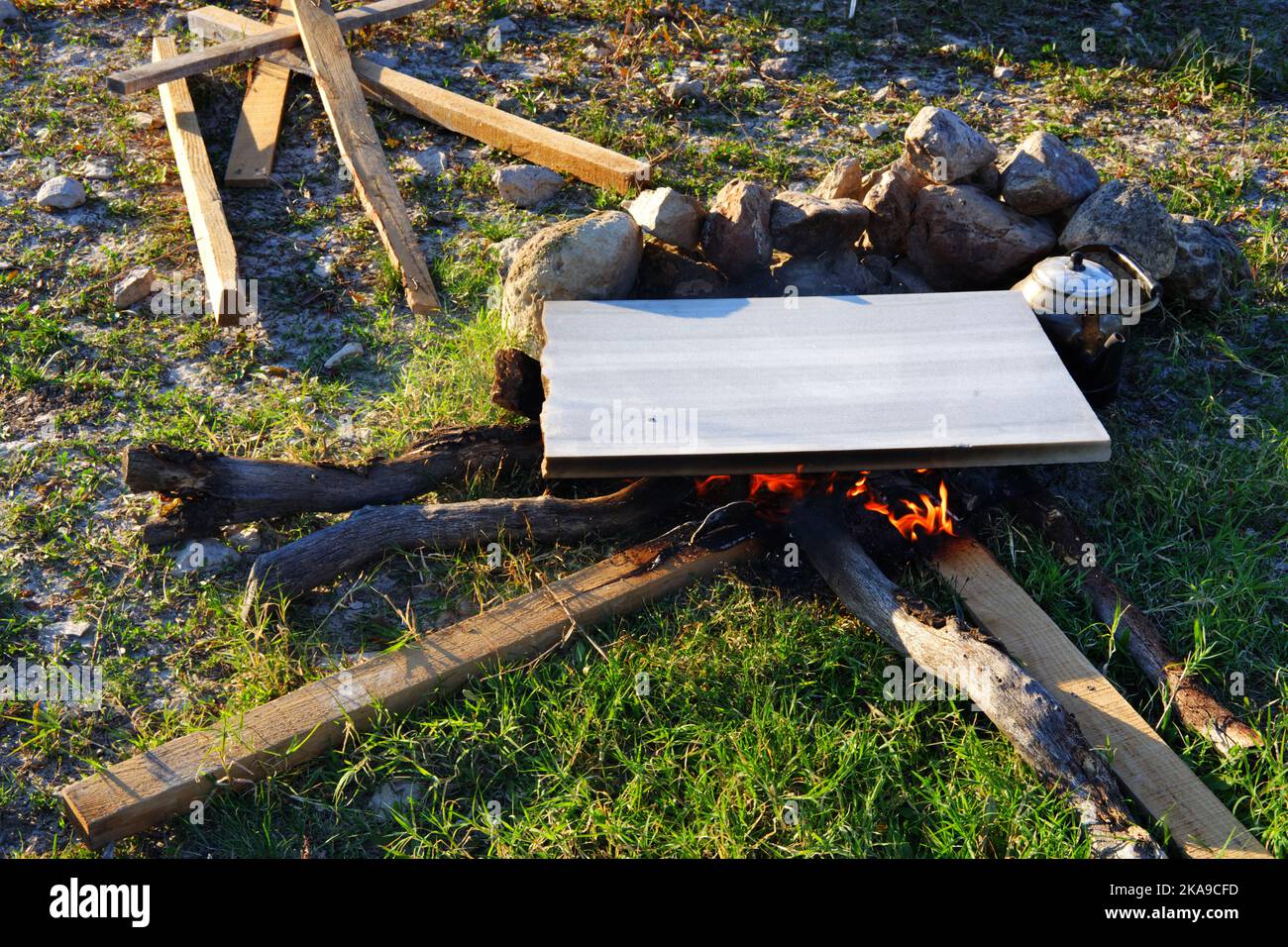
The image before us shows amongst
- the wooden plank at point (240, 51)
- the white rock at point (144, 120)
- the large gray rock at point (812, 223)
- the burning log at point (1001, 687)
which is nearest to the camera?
the burning log at point (1001, 687)

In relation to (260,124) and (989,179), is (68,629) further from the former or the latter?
(989,179)

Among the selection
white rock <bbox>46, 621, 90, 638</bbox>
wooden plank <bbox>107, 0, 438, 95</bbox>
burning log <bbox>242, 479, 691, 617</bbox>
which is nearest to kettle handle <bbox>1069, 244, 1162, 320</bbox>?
burning log <bbox>242, 479, 691, 617</bbox>

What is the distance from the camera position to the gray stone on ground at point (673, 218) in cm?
507

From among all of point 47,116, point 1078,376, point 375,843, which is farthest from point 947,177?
point 47,116

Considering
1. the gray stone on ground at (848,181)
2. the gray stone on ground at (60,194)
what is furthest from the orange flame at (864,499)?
the gray stone on ground at (60,194)

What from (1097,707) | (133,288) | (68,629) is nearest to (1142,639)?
(1097,707)

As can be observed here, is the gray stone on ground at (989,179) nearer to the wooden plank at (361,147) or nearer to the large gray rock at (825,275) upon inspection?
the large gray rock at (825,275)

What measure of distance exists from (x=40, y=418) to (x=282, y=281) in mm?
1337

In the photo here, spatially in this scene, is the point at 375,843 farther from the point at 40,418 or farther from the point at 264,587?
the point at 40,418

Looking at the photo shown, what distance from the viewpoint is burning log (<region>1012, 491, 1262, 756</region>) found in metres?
3.64

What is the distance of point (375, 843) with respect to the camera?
11.4 feet

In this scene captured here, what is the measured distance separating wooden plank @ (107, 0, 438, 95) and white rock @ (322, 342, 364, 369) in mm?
2476

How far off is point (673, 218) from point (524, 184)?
5.29 feet

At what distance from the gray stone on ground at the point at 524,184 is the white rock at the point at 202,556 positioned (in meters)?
2.82
